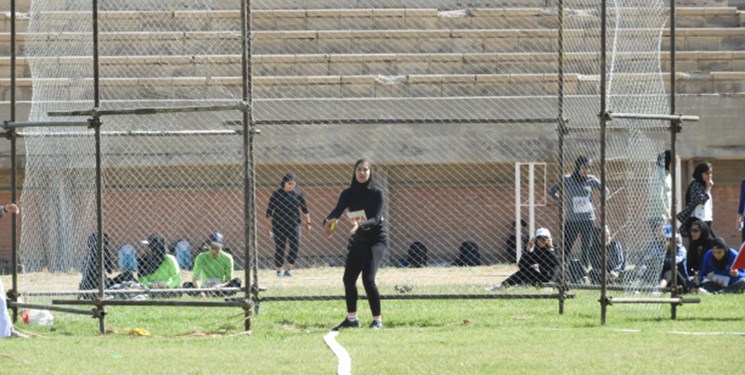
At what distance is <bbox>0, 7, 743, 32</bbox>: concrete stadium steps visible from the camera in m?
25.5

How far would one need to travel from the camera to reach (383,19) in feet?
91.2

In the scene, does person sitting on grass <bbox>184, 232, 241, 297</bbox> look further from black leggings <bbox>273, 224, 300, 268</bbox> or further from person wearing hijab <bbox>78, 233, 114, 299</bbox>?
black leggings <bbox>273, 224, 300, 268</bbox>

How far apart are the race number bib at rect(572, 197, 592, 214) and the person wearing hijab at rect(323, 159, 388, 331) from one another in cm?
523

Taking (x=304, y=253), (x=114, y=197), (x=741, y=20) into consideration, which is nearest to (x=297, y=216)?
(x=304, y=253)

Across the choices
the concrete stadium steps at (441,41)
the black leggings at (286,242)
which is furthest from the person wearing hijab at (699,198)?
the concrete stadium steps at (441,41)

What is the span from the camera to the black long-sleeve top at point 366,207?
14.7 m

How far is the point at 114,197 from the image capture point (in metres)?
23.4

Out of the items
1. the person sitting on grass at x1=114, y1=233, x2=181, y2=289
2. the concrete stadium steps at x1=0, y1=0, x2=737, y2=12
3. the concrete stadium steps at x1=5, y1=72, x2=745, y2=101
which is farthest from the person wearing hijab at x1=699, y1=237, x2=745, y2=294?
the concrete stadium steps at x1=0, y1=0, x2=737, y2=12

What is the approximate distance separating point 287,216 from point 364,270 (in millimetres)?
7801

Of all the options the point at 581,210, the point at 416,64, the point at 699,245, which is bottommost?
the point at 699,245

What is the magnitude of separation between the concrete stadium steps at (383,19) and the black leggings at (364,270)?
1121cm

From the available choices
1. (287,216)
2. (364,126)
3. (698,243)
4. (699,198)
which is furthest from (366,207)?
(364,126)

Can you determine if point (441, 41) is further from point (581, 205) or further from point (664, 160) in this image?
point (664, 160)

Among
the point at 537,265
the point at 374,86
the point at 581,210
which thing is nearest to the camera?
the point at 537,265
